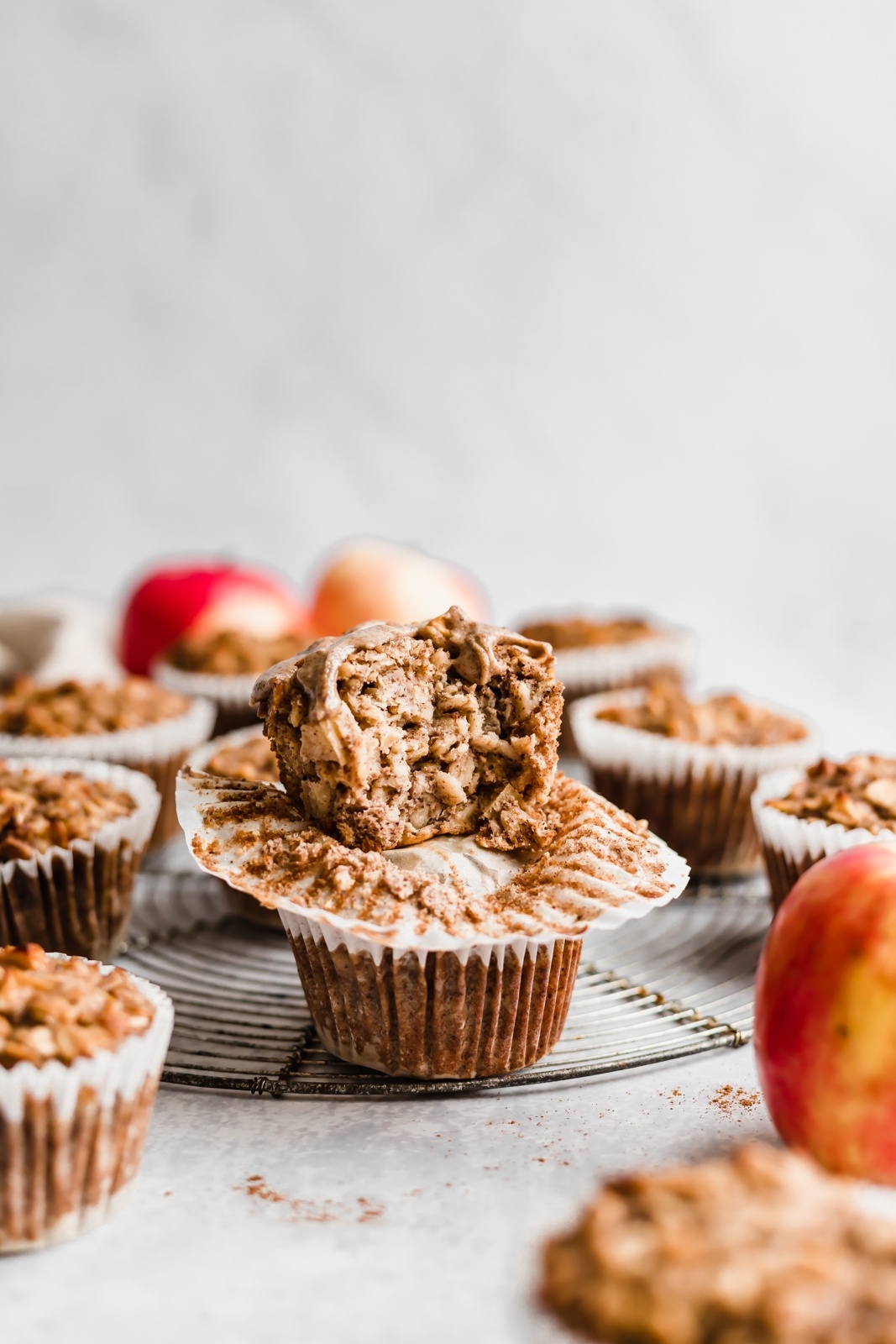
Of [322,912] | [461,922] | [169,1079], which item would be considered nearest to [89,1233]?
[169,1079]

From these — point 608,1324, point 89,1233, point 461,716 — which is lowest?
point 89,1233

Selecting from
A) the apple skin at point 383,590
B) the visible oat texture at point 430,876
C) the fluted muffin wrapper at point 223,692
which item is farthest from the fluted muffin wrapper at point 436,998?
the apple skin at point 383,590

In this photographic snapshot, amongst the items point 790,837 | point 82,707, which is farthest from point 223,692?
point 790,837

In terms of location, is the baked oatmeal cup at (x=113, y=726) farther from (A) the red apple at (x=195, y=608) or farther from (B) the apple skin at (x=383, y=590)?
(B) the apple skin at (x=383, y=590)

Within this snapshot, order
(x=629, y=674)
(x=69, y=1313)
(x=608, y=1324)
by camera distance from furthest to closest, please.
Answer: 1. (x=629, y=674)
2. (x=69, y=1313)
3. (x=608, y=1324)

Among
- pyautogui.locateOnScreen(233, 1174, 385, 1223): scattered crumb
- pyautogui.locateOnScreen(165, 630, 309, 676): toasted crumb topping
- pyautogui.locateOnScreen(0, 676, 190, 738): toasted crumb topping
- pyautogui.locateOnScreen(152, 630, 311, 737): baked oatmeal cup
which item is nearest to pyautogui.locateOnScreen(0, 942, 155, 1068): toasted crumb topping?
pyautogui.locateOnScreen(233, 1174, 385, 1223): scattered crumb

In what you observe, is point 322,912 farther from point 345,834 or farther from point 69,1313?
point 69,1313

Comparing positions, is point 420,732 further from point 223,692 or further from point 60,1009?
point 223,692

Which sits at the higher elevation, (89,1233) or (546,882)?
(546,882)
